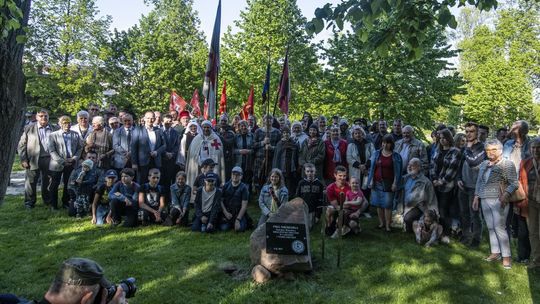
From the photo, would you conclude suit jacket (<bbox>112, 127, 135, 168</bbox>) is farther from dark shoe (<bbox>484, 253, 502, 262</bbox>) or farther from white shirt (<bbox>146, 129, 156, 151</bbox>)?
dark shoe (<bbox>484, 253, 502, 262</bbox>)

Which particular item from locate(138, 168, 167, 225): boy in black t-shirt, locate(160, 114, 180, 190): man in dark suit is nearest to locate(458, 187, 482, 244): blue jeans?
locate(138, 168, 167, 225): boy in black t-shirt

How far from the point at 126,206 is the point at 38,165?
2497 millimetres

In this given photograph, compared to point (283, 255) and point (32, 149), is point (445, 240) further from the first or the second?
point (32, 149)

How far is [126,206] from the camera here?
7.94 metres

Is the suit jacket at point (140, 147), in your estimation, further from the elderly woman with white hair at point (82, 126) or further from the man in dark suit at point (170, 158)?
the elderly woman with white hair at point (82, 126)

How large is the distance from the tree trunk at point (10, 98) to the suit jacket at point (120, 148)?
20.6 ft

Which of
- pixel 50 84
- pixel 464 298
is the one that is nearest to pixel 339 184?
pixel 464 298

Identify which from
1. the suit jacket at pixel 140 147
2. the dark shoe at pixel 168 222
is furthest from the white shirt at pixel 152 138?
the dark shoe at pixel 168 222

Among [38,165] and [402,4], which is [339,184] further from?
[38,165]

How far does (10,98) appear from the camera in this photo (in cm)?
259

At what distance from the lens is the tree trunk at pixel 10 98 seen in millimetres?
2564

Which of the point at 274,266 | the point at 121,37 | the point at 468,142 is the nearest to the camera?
the point at 274,266

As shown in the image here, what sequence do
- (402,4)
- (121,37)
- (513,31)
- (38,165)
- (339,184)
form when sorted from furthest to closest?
(513,31) < (121,37) < (38,165) < (339,184) < (402,4)

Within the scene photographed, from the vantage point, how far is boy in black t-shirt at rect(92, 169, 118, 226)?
807 cm
